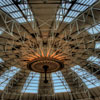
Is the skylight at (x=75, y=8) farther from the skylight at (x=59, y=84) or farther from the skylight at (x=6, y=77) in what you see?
the skylight at (x=59, y=84)

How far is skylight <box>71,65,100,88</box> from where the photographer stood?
37219 mm

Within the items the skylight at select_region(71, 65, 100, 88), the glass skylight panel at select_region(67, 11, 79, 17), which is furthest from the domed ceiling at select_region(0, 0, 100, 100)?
the glass skylight panel at select_region(67, 11, 79, 17)

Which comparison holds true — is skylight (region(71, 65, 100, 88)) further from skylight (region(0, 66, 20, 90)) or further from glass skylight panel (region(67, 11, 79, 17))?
glass skylight panel (region(67, 11, 79, 17))

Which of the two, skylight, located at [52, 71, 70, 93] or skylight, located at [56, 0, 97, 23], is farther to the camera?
skylight, located at [52, 71, 70, 93]

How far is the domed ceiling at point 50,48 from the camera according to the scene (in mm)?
17594

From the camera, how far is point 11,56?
31.2 metres

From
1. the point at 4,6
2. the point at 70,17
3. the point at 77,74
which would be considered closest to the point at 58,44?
the point at 70,17

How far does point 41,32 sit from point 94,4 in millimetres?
11096

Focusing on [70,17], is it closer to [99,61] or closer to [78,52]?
[78,52]

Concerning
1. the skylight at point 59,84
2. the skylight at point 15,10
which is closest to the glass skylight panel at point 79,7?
the skylight at point 15,10

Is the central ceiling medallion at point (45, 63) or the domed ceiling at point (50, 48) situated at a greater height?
the domed ceiling at point (50, 48)

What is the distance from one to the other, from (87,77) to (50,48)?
848 inches

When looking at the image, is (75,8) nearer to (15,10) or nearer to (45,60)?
(15,10)

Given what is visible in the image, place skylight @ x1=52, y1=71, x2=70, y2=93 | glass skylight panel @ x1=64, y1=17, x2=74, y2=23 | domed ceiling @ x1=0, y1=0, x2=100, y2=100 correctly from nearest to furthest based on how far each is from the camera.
Answer: domed ceiling @ x1=0, y1=0, x2=100, y2=100, glass skylight panel @ x1=64, y1=17, x2=74, y2=23, skylight @ x1=52, y1=71, x2=70, y2=93
